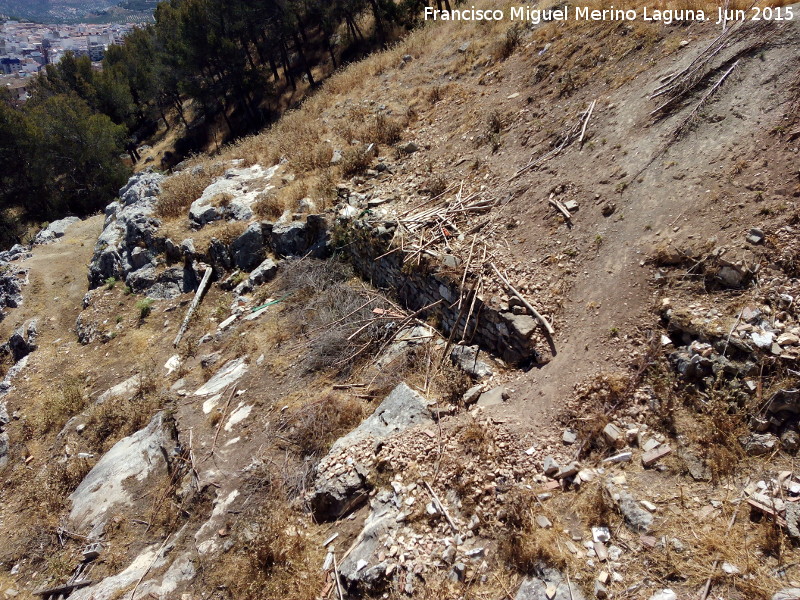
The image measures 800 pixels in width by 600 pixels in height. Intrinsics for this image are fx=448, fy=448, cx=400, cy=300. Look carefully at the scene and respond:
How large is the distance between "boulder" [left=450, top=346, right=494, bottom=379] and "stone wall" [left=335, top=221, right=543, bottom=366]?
174mm

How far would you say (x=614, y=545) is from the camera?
3.82 meters

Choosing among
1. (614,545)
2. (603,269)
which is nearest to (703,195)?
(603,269)

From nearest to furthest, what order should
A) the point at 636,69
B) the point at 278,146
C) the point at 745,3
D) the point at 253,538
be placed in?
1. the point at 253,538
2. the point at 745,3
3. the point at 636,69
4. the point at 278,146

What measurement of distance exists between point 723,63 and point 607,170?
7.40 feet

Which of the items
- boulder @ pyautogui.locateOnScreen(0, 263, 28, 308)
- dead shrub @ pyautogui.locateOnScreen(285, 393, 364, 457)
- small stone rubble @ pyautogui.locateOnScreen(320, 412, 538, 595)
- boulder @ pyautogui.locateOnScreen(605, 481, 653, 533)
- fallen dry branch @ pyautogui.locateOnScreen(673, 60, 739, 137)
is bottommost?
boulder @ pyautogui.locateOnScreen(0, 263, 28, 308)

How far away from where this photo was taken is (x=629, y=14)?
961cm

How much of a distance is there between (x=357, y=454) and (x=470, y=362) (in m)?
2.09

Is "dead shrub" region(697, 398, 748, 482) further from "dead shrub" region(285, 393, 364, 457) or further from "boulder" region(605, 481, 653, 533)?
"dead shrub" region(285, 393, 364, 457)

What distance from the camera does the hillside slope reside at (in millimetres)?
4074

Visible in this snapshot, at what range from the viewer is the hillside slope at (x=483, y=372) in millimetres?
4074

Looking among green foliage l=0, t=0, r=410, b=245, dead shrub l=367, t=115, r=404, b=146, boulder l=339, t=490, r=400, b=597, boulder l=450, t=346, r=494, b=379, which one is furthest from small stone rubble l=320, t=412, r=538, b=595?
green foliage l=0, t=0, r=410, b=245

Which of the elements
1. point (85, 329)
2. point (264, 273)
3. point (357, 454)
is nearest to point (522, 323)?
point (357, 454)

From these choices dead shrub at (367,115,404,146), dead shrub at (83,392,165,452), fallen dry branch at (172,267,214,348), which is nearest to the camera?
dead shrub at (83,392,165,452)

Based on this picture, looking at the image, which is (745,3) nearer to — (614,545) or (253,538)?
(614,545)
